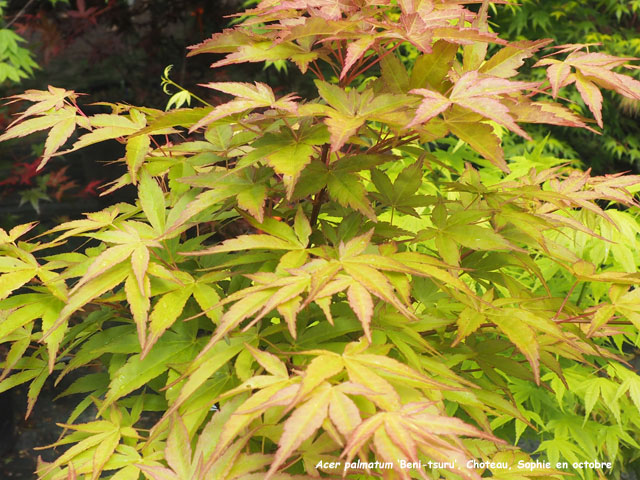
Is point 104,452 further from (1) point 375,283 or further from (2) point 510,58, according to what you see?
(2) point 510,58

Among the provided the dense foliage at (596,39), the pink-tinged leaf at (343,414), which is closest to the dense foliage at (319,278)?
the pink-tinged leaf at (343,414)

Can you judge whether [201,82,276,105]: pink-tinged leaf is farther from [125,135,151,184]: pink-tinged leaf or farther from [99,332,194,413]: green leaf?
[99,332,194,413]: green leaf

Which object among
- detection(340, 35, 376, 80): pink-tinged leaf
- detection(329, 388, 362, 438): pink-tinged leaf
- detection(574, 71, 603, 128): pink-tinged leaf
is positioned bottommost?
detection(329, 388, 362, 438): pink-tinged leaf

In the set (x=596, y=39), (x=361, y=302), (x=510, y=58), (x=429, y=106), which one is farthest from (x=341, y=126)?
(x=596, y=39)

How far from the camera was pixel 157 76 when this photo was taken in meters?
3.46

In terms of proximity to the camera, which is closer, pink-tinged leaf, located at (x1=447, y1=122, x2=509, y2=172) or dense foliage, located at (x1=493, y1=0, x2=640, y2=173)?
pink-tinged leaf, located at (x1=447, y1=122, x2=509, y2=172)

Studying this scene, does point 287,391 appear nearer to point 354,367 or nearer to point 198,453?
point 354,367

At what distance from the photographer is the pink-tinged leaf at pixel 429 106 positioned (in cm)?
71

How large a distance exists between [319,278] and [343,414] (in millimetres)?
172

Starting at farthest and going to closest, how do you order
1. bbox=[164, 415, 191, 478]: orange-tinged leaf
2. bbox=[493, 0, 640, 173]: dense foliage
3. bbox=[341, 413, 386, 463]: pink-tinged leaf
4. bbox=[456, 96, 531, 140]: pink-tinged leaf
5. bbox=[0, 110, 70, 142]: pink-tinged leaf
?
bbox=[493, 0, 640, 173]: dense foliage, bbox=[0, 110, 70, 142]: pink-tinged leaf, bbox=[164, 415, 191, 478]: orange-tinged leaf, bbox=[456, 96, 531, 140]: pink-tinged leaf, bbox=[341, 413, 386, 463]: pink-tinged leaf

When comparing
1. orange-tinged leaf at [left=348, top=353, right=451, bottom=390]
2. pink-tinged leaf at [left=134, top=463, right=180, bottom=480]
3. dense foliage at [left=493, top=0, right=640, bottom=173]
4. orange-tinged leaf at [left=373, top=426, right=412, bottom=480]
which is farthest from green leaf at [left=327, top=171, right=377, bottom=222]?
dense foliage at [left=493, top=0, right=640, bottom=173]

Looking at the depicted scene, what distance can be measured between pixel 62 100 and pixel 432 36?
2.04 ft

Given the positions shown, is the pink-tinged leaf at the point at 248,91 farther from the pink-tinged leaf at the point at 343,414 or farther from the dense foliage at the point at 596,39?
the dense foliage at the point at 596,39

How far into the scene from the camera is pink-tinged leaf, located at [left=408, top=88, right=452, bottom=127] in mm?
707
